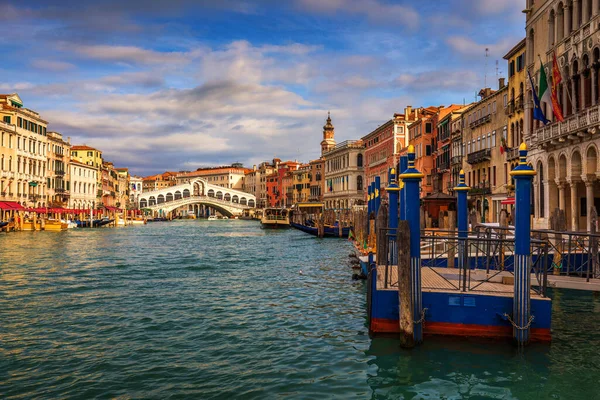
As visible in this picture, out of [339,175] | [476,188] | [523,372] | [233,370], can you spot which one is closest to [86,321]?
[233,370]

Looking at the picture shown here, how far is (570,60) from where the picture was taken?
17.5 meters

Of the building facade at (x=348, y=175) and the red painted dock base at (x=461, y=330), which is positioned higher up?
the building facade at (x=348, y=175)

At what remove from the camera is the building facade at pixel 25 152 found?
44.3m

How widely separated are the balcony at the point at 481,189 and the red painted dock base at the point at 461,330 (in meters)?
21.5

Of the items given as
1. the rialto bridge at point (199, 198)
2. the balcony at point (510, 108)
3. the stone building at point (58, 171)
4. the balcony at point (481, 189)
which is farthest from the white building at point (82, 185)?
the balcony at point (510, 108)

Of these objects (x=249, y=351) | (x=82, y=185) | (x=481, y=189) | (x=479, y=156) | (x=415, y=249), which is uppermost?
(x=82, y=185)

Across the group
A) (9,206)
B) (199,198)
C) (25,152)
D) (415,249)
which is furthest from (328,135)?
(415,249)

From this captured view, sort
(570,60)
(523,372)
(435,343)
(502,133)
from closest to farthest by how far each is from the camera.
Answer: (523,372) → (435,343) → (570,60) → (502,133)

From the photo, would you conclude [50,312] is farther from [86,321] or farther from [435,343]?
[435,343]

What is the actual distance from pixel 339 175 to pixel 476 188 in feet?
110

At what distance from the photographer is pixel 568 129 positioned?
55.7ft

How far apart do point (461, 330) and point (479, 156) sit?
73.9 feet

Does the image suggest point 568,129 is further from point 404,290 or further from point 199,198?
point 199,198

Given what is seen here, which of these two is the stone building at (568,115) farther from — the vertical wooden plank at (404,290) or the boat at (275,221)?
the boat at (275,221)
